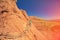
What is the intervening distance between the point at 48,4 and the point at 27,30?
0.83 m

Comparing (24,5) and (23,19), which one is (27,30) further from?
(24,5)

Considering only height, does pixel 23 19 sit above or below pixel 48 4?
below

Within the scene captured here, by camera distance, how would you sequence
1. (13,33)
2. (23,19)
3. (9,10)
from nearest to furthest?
1. (13,33)
2. (9,10)
3. (23,19)

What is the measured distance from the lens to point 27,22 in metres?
3.64

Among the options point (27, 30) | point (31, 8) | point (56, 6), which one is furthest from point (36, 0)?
point (27, 30)

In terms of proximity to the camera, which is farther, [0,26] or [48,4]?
[48,4]

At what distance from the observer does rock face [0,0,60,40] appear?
317 cm

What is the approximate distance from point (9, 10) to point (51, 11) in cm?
101

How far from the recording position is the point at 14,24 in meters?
3.32

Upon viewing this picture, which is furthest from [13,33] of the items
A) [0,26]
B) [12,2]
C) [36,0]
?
→ [36,0]

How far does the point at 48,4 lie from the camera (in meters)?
3.95

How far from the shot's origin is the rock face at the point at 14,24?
317 cm

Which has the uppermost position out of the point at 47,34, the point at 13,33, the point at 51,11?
the point at 51,11

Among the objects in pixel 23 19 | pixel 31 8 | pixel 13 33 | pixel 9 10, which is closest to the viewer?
pixel 13 33
